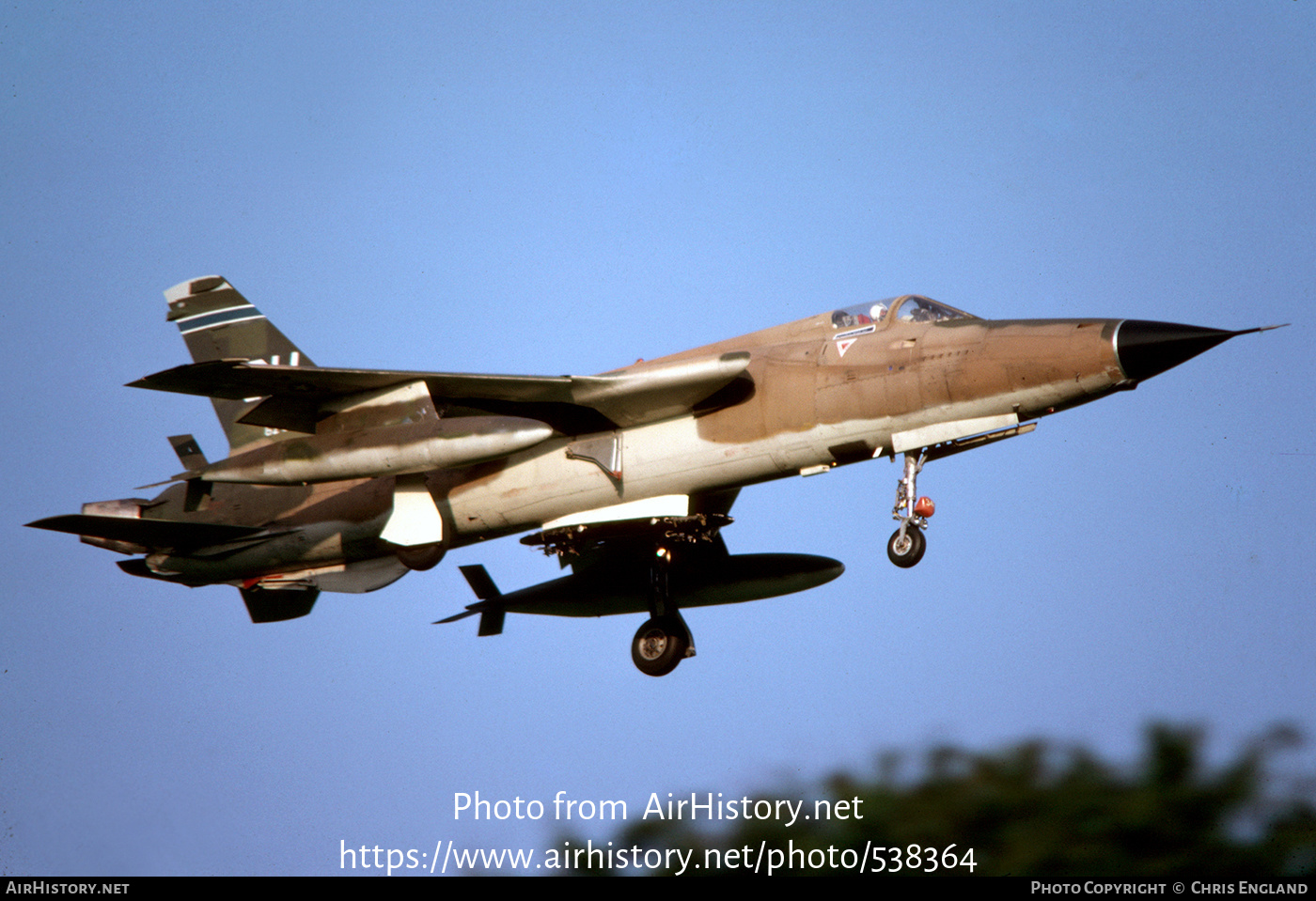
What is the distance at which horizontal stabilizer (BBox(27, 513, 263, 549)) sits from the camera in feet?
54.8

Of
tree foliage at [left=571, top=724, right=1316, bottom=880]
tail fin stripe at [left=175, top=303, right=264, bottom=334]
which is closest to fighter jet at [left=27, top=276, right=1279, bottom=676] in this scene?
tail fin stripe at [left=175, top=303, right=264, bottom=334]

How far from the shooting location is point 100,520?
16.8 meters

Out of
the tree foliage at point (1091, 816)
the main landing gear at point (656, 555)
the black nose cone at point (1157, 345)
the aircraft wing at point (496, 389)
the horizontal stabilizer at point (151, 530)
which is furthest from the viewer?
the horizontal stabilizer at point (151, 530)

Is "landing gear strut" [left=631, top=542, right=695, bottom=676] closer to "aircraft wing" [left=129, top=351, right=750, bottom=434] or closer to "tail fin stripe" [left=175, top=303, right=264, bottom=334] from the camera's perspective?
"aircraft wing" [left=129, top=351, right=750, bottom=434]

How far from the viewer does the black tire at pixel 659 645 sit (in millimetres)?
17172

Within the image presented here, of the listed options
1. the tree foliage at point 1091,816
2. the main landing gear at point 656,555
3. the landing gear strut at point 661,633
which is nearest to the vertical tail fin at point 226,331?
the main landing gear at point 656,555

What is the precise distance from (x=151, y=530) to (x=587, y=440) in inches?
234

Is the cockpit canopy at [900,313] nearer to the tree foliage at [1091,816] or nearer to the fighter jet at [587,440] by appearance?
the fighter jet at [587,440]

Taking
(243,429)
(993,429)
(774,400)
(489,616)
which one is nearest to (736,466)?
(774,400)

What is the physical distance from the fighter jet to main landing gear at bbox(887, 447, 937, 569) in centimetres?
2

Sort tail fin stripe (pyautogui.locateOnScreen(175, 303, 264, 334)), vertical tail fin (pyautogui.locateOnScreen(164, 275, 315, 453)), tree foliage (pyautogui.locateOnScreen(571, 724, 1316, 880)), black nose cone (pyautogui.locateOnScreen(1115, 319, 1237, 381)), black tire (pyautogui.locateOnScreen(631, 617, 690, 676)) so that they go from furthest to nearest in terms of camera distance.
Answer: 1. tail fin stripe (pyautogui.locateOnScreen(175, 303, 264, 334))
2. vertical tail fin (pyautogui.locateOnScreen(164, 275, 315, 453))
3. black tire (pyautogui.locateOnScreen(631, 617, 690, 676))
4. black nose cone (pyautogui.locateOnScreen(1115, 319, 1237, 381))
5. tree foliage (pyautogui.locateOnScreen(571, 724, 1316, 880))

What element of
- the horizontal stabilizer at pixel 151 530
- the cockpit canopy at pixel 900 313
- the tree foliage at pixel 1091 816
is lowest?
the tree foliage at pixel 1091 816

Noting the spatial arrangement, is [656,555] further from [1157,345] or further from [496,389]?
[1157,345]

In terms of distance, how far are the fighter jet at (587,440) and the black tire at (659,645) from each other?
0.09ft
